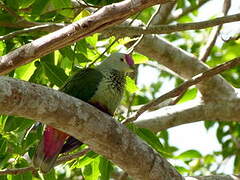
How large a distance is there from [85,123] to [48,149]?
673 millimetres

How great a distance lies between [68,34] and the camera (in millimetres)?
2350

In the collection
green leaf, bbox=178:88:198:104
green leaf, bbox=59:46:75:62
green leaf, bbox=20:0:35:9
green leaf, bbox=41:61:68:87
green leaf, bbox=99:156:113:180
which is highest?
green leaf, bbox=178:88:198:104

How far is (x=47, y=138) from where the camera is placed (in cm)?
305

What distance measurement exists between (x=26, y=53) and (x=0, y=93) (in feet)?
0.86

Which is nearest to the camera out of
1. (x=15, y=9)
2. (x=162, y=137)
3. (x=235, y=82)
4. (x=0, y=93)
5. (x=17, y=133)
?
(x=0, y=93)

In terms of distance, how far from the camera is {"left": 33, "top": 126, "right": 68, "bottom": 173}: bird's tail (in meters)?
3.01

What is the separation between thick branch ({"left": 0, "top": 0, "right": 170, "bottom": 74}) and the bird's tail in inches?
29.8

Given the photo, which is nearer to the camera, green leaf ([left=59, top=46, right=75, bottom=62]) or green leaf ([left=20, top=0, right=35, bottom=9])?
green leaf ([left=20, top=0, right=35, bottom=9])

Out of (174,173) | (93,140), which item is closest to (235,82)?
(174,173)

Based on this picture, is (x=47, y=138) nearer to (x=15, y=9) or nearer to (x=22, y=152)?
(x=22, y=152)

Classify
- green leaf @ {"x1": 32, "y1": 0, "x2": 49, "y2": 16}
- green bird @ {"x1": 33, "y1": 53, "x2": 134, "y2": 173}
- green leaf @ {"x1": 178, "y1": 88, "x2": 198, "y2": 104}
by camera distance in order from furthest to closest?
green leaf @ {"x1": 178, "y1": 88, "x2": 198, "y2": 104} < green bird @ {"x1": 33, "y1": 53, "x2": 134, "y2": 173} < green leaf @ {"x1": 32, "y1": 0, "x2": 49, "y2": 16}

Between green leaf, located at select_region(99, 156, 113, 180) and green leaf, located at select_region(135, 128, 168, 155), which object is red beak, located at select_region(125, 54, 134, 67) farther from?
green leaf, located at select_region(99, 156, 113, 180)

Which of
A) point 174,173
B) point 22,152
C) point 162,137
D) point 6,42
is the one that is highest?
point 162,137

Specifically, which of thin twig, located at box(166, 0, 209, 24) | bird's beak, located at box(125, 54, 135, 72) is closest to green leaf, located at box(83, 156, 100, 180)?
bird's beak, located at box(125, 54, 135, 72)
